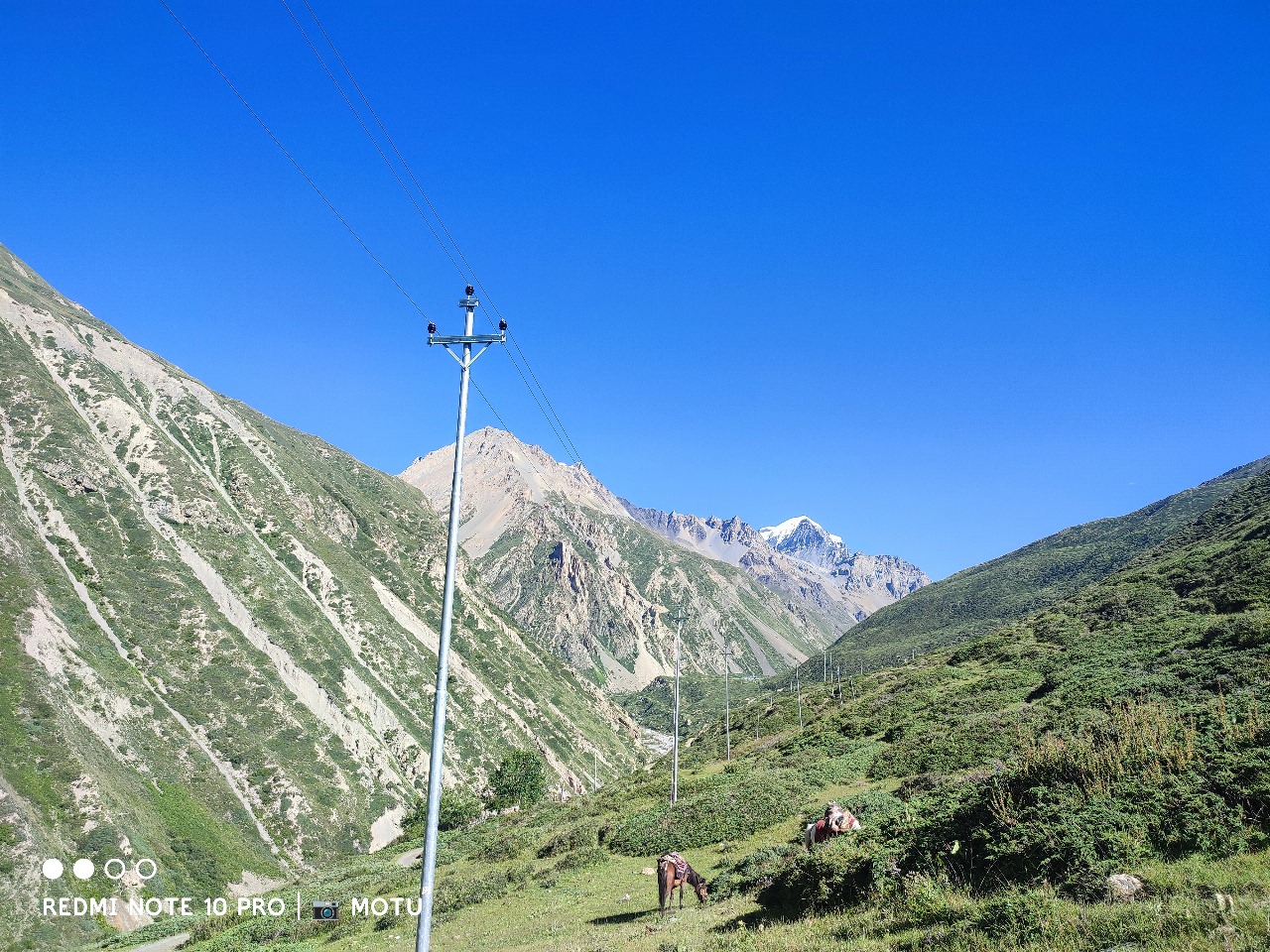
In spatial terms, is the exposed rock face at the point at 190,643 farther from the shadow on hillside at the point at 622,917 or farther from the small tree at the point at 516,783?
the shadow on hillside at the point at 622,917

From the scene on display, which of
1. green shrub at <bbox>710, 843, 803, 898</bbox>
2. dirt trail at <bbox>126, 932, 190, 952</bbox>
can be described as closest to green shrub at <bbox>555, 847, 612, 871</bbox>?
green shrub at <bbox>710, 843, 803, 898</bbox>

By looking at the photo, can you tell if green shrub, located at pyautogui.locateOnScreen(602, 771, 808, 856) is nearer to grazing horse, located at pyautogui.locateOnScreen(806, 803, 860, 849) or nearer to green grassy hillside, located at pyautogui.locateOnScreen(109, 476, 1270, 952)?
green grassy hillside, located at pyautogui.locateOnScreen(109, 476, 1270, 952)

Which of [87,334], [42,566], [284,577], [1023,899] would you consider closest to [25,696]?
[42,566]

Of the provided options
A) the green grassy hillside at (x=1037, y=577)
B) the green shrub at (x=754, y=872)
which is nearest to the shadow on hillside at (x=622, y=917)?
the green shrub at (x=754, y=872)

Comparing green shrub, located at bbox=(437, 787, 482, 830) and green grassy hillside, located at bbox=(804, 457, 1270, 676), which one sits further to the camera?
green grassy hillside, located at bbox=(804, 457, 1270, 676)

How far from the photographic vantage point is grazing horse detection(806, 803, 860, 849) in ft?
55.5

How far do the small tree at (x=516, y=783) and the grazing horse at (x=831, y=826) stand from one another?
8230cm

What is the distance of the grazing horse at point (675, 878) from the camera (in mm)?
18438

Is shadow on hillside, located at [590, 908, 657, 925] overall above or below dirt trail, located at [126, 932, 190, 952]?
above

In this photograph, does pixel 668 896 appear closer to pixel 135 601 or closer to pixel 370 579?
pixel 135 601

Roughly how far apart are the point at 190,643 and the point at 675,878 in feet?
335

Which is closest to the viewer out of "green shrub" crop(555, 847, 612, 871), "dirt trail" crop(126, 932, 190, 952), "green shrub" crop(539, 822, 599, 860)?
"green shrub" crop(555, 847, 612, 871)

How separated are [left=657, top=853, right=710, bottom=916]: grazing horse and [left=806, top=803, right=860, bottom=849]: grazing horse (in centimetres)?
362

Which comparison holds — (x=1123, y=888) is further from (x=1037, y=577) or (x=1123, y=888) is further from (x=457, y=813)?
(x=1037, y=577)
